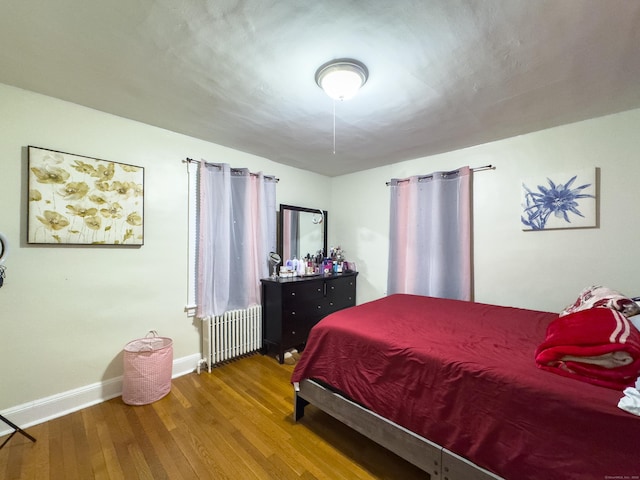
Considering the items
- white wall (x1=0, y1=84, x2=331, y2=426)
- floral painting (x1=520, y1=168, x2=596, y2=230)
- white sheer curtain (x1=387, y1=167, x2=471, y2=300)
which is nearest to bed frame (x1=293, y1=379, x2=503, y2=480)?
white wall (x1=0, y1=84, x2=331, y2=426)

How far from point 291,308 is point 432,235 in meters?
1.83

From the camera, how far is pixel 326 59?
1479mm

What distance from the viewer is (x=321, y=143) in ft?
9.04

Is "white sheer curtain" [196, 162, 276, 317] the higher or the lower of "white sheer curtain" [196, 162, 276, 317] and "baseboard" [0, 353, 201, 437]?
the higher

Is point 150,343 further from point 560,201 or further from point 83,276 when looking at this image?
point 560,201

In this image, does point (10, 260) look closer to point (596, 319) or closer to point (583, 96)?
point (596, 319)

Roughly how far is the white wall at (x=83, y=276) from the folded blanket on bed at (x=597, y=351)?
9.35 ft

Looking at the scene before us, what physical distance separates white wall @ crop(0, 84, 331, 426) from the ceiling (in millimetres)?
209

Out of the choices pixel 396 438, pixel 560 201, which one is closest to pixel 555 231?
pixel 560 201

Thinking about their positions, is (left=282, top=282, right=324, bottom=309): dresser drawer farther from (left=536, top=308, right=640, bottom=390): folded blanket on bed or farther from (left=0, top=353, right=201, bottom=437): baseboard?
(left=536, top=308, right=640, bottom=390): folded blanket on bed

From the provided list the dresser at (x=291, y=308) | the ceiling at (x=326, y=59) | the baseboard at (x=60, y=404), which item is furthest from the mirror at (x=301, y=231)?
the baseboard at (x=60, y=404)

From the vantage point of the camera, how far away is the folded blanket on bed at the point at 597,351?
106cm

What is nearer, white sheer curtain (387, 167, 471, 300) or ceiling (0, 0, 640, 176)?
ceiling (0, 0, 640, 176)

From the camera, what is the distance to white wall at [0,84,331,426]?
1.79m
